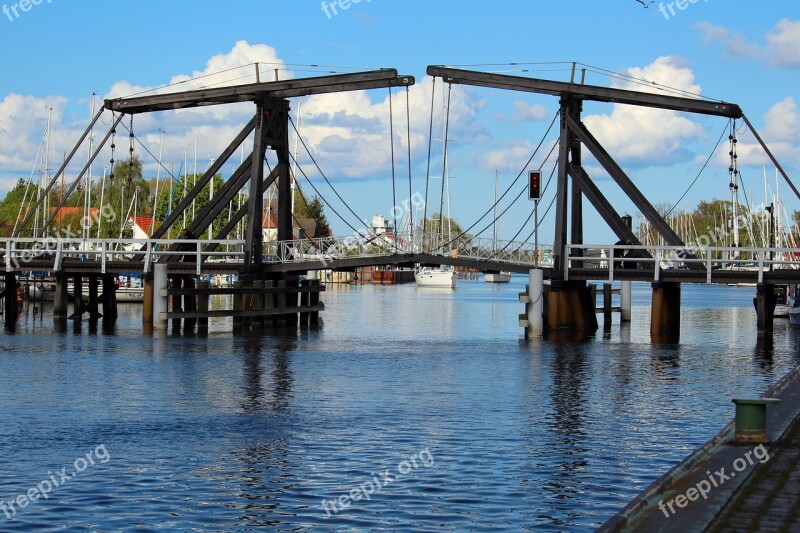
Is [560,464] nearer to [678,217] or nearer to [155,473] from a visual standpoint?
[155,473]

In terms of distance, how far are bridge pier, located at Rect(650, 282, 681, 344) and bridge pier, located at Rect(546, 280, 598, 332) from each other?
8.04 ft

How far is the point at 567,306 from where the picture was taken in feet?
121

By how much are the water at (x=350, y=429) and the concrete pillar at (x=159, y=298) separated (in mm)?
3506

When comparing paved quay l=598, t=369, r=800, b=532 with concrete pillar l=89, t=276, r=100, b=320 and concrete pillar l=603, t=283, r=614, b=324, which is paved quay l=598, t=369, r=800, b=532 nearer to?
concrete pillar l=603, t=283, r=614, b=324

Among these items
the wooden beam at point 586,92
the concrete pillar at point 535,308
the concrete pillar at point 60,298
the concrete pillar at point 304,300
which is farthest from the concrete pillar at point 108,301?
→ the concrete pillar at point 535,308

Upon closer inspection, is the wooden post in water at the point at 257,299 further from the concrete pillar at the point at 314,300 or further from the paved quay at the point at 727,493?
the paved quay at the point at 727,493

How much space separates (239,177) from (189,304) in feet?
17.9

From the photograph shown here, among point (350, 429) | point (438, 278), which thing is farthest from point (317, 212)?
point (350, 429)

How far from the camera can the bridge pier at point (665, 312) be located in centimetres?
3644

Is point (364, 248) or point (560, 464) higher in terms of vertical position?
point (364, 248)

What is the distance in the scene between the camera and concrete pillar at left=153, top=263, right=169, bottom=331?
3716 centimetres

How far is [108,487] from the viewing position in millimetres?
13172

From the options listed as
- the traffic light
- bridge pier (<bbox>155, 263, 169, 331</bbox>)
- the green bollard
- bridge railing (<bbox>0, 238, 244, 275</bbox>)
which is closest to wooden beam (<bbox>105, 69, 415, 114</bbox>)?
bridge railing (<bbox>0, 238, 244, 275</bbox>)

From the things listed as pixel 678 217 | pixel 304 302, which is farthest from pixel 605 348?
pixel 678 217
